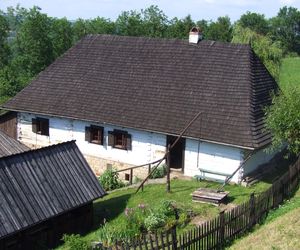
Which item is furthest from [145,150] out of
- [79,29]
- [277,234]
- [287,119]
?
[79,29]

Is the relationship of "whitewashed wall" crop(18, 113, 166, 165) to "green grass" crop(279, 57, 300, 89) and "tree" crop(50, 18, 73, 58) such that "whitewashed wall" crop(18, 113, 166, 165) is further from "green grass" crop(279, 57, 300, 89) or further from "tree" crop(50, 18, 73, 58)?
"green grass" crop(279, 57, 300, 89)

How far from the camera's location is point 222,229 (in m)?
13.6

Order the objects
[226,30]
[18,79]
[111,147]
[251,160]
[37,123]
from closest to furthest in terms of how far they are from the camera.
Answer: [251,160]
[111,147]
[37,123]
[18,79]
[226,30]

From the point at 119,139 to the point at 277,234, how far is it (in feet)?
40.4

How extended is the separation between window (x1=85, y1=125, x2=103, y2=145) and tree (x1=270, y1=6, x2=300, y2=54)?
83.7m

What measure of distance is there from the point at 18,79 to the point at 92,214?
31432mm

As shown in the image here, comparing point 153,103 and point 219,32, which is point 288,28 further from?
point 153,103

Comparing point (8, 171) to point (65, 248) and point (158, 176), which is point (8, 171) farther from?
point (158, 176)

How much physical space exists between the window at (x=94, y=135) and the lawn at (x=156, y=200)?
169 inches

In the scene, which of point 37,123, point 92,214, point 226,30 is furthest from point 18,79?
point 226,30

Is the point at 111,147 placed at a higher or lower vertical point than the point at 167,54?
lower

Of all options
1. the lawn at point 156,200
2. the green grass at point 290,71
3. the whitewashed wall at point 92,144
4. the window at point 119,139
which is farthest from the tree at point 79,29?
the lawn at point 156,200

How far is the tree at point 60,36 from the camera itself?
53938 mm

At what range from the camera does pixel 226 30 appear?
7281cm
